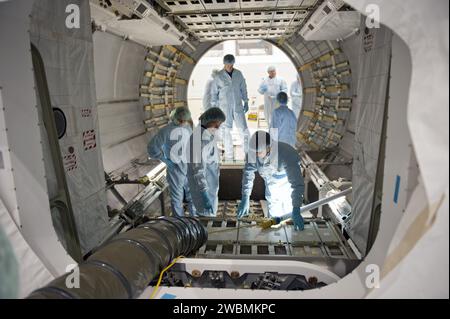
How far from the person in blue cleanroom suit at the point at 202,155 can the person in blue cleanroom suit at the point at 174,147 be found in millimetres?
132

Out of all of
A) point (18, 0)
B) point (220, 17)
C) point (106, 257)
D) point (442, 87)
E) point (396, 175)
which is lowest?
point (106, 257)

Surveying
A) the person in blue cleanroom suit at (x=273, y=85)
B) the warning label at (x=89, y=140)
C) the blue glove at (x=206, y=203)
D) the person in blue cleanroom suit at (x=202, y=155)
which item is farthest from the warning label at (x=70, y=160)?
the person in blue cleanroom suit at (x=273, y=85)

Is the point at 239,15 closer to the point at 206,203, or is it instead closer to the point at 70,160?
the point at 206,203

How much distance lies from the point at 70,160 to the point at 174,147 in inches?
64.2

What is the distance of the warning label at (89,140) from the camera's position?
2.50 metres

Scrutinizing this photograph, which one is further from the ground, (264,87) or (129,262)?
(264,87)

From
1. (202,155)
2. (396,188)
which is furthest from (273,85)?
(396,188)

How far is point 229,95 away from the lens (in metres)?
6.06

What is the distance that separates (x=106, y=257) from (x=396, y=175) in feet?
4.82

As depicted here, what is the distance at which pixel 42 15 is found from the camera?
2.01 metres

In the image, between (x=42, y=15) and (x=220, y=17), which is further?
(x=220, y=17)

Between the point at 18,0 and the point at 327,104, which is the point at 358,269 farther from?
the point at 327,104

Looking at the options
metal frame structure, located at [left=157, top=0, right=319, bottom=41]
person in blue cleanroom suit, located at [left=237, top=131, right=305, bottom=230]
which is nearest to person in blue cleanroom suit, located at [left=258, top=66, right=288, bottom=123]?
metal frame structure, located at [left=157, top=0, right=319, bottom=41]
